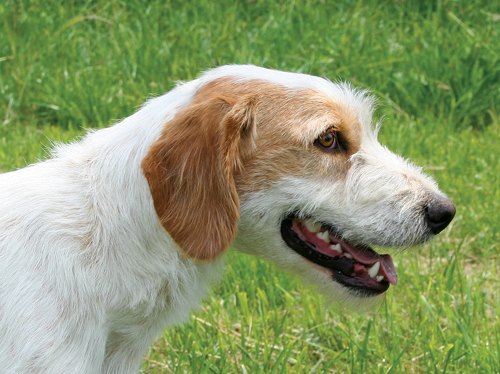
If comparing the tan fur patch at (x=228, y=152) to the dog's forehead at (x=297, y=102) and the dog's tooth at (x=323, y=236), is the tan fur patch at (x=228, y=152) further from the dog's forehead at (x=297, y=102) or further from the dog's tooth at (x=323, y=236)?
the dog's tooth at (x=323, y=236)

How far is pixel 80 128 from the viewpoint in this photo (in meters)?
7.39

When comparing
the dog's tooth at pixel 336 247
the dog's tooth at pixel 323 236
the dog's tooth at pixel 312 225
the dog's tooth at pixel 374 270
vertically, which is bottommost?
the dog's tooth at pixel 374 270

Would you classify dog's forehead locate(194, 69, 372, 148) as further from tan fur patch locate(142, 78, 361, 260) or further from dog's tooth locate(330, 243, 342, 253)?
dog's tooth locate(330, 243, 342, 253)

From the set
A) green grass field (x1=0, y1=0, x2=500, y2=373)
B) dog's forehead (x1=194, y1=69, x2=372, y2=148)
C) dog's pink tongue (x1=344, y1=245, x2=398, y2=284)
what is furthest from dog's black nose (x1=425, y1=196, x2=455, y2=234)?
green grass field (x1=0, y1=0, x2=500, y2=373)

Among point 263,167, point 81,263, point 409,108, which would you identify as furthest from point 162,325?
point 409,108

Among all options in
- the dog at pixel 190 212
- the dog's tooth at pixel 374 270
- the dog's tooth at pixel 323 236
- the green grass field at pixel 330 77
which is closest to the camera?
the dog at pixel 190 212

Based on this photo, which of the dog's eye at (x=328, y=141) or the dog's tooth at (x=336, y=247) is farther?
the dog's tooth at (x=336, y=247)

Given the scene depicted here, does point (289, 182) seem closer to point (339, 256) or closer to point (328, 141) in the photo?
point (328, 141)

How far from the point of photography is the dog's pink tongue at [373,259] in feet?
12.9

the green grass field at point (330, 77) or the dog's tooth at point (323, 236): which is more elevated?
the dog's tooth at point (323, 236)

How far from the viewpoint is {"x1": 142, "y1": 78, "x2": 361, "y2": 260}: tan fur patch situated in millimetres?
3557

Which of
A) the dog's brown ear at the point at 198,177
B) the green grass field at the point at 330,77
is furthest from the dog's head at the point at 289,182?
the green grass field at the point at 330,77

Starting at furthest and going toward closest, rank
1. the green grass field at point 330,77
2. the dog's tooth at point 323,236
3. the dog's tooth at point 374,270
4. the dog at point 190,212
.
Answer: the green grass field at point 330,77 → the dog's tooth at point 374,270 → the dog's tooth at point 323,236 → the dog at point 190,212

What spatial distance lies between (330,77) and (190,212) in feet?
14.4
